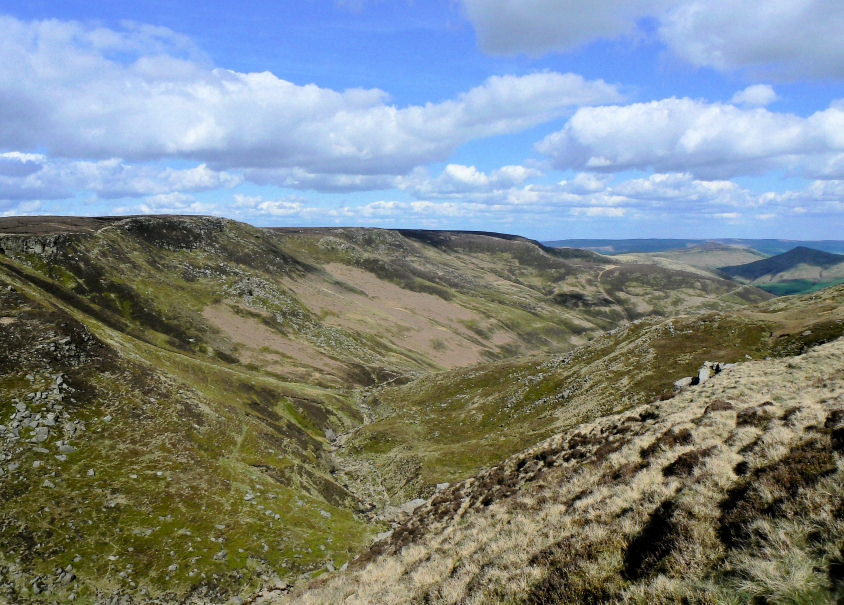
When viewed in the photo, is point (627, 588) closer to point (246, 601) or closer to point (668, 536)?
point (668, 536)

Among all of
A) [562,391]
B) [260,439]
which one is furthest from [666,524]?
[562,391]

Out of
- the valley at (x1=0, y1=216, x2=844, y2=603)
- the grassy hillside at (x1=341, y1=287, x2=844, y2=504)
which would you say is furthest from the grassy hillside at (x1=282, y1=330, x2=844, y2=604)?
the grassy hillside at (x1=341, y1=287, x2=844, y2=504)

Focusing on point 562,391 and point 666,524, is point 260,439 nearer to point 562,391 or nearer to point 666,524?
point 562,391

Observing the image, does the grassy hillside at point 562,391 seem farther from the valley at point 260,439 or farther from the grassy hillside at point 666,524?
the grassy hillside at point 666,524

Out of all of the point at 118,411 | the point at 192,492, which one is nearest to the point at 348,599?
the point at 192,492

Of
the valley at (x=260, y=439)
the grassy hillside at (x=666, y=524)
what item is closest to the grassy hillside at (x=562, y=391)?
the valley at (x=260, y=439)

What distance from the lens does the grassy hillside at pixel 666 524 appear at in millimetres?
10523

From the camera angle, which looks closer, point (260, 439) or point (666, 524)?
point (666, 524)

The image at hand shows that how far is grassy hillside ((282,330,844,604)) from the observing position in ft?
34.5

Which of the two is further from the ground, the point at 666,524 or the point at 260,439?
the point at 666,524

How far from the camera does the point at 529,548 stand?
1786cm

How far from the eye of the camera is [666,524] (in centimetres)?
1418

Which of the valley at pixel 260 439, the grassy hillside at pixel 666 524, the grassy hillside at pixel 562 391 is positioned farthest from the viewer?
the grassy hillside at pixel 562 391

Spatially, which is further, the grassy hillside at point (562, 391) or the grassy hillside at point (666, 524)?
the grassy hillside at point (562, 391)
